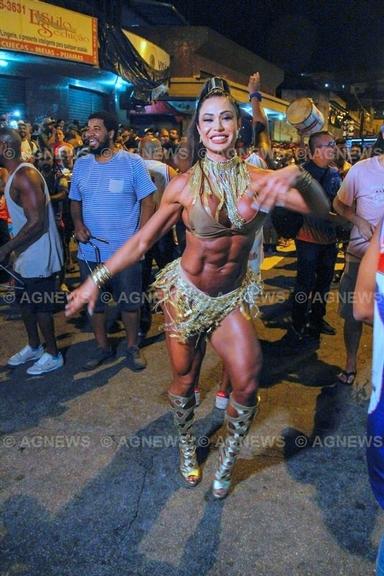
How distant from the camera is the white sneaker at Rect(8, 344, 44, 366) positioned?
4.36 meters

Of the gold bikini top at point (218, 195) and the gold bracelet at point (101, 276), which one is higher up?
the gold bikini top at point (218, 195)

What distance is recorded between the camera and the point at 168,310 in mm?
2627

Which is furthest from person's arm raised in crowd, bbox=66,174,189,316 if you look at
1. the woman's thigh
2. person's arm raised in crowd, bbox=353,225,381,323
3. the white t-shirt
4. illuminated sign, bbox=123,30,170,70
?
illuminated sign, bbox=123,30,170,70

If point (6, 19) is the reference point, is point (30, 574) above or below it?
below

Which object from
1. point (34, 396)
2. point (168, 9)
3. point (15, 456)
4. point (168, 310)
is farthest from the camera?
point (168, 9)

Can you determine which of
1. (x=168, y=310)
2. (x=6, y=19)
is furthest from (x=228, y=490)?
(x=6, y=19)

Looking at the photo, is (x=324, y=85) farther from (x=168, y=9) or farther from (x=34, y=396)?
(x=34, y=396)

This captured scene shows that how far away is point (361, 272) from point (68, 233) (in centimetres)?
683

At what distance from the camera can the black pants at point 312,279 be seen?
4766 millimetres

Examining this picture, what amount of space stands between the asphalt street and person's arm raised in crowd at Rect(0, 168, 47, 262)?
1.20 metres

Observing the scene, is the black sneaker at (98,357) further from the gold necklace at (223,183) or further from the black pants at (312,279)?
the gold necklace at (223,183)


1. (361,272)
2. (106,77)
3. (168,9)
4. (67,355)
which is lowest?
(67,355)

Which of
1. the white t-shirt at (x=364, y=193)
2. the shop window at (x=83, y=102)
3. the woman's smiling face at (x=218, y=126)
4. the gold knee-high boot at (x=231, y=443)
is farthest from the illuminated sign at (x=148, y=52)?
the gold knee-high boot at (x=231, y=443)

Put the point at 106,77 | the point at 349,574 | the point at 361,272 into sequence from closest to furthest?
the point at 361,272 < the point at 349,574 < the point at 106,77
